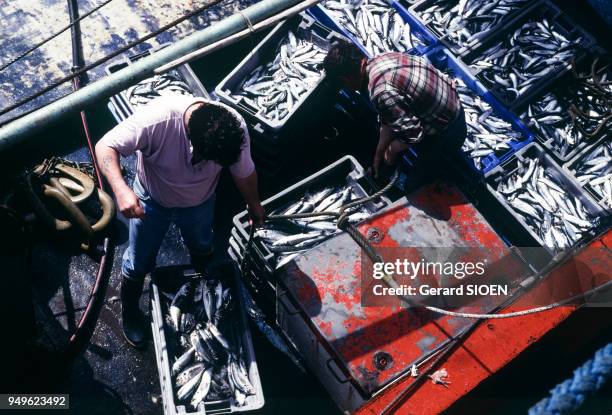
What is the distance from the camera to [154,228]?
15.6ft

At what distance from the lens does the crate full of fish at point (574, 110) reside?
6320mm

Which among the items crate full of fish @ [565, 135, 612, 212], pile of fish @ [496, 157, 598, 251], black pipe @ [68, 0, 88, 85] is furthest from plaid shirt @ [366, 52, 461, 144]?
black pipe @ [68, 0, 88, 85]

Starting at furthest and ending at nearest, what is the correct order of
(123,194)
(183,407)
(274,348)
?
(274,348), (183,407), (123,194)

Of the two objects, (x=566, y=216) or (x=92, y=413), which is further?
(x=566, y=216)

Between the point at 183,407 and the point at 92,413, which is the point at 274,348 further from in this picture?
the point at 92,413

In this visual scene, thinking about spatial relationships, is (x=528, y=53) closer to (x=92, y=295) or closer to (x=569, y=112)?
(x=569, y=112)

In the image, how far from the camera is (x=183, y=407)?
4.70 m

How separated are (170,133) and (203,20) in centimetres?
403

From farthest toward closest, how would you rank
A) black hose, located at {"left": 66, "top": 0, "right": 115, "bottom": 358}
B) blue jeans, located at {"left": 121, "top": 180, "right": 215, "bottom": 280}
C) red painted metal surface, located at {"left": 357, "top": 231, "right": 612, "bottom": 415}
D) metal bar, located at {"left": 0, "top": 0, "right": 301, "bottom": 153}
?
black hose, located at {"left": 66, "top": 0, "right": 115, "bottom": 358}, blue jeans, located at {"left": 121, "top": 180, "right": 215, "bottom": 280}, red painted metal surface, located at {"left": 357, "top": 231, "right": 612, "bottom": 415}, metal bar, located at {"left": 0, "top": 0, "right": 301, "bottom": 153}

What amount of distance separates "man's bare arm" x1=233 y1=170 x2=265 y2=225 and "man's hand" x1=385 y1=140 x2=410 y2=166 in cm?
142

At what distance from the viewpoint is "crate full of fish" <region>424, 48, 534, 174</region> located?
6094 mm

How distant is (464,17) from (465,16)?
3cm

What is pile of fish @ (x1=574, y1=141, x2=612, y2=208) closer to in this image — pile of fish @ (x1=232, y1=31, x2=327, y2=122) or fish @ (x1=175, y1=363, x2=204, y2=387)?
pile of fish @ (x1=232, y1=31, x2=327, y2=122)

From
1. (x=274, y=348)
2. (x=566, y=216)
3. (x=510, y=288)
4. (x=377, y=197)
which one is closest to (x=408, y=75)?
(x=377, y=197)
